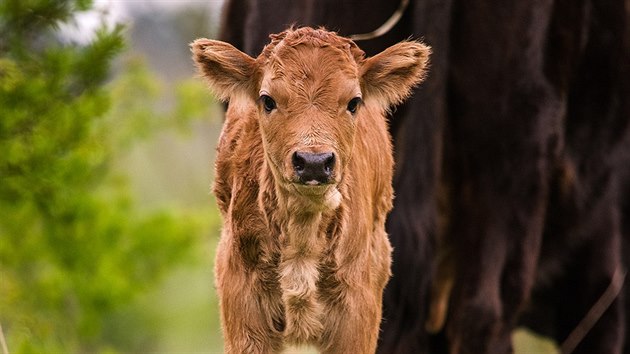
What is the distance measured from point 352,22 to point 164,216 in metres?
5.89

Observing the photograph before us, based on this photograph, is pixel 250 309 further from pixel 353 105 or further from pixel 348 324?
pixel 353 105

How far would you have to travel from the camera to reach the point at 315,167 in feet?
15.9

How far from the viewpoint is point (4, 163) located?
738 cm

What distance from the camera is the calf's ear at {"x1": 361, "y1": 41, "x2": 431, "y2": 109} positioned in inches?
212

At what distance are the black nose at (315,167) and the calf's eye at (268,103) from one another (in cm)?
35

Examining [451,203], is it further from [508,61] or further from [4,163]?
[4,163]

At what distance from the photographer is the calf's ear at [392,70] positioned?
5375mm

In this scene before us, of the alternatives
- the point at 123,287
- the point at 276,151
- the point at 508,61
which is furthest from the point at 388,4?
the point at 123,287

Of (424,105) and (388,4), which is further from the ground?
(388,4)

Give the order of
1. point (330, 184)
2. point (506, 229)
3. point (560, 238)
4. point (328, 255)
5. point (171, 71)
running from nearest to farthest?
point (330, 184)
point (328, 255)
point (506, 229)
point (560, 238)
point (171, 71)

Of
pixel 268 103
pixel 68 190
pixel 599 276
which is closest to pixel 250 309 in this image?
pixel 268 103

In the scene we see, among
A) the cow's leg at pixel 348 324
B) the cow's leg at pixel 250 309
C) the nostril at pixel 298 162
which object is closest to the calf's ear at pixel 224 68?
the nostril at pixel 298 162

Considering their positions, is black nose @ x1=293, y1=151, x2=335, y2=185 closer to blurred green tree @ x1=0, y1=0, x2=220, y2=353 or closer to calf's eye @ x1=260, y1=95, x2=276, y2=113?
calf's eye @ x1=260, y1=95, x2=276, y2=113

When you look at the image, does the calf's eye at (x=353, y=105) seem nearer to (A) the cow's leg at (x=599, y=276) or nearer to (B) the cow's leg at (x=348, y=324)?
(B) the cow's leg at (x=348, y=324)
